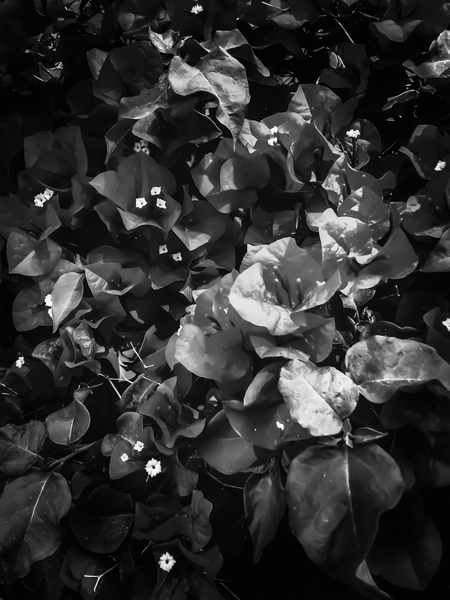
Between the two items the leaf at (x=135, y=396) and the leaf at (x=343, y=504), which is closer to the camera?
the leaf at (x=343, y=504)

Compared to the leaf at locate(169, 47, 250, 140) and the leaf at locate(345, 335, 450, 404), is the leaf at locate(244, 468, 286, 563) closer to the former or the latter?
the leaf at locate(345, 335, 450, 404)

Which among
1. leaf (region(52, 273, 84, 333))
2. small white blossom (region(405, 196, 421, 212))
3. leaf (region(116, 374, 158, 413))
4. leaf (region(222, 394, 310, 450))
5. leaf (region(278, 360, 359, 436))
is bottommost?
leaf (region(116, 374, 158, 413))

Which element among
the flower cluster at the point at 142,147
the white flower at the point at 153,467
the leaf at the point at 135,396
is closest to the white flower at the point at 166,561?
the white flower at the point at 153,467

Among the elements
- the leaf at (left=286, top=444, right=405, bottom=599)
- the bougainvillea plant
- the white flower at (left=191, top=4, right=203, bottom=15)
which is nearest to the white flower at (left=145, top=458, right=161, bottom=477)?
the bougainvillea plant

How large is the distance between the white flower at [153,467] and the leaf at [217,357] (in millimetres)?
142

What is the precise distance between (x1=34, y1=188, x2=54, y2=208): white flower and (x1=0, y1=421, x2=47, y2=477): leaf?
0.35m

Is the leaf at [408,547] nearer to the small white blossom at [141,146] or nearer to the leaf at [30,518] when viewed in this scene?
the leaf at [30,518]

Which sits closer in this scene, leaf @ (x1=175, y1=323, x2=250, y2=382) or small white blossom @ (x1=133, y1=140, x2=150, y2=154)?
leaf @ (x1=175, y1=323, x2=250, y2=382)

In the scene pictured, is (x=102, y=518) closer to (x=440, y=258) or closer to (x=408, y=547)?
(x=408, y=547)

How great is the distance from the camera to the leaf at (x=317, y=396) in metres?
0.53

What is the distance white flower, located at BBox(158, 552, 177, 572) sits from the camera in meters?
0.63

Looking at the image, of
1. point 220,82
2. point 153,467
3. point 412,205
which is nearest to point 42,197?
point 220,82

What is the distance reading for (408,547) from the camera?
59 cm

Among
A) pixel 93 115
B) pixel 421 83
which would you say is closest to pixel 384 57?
pixel 421 83
